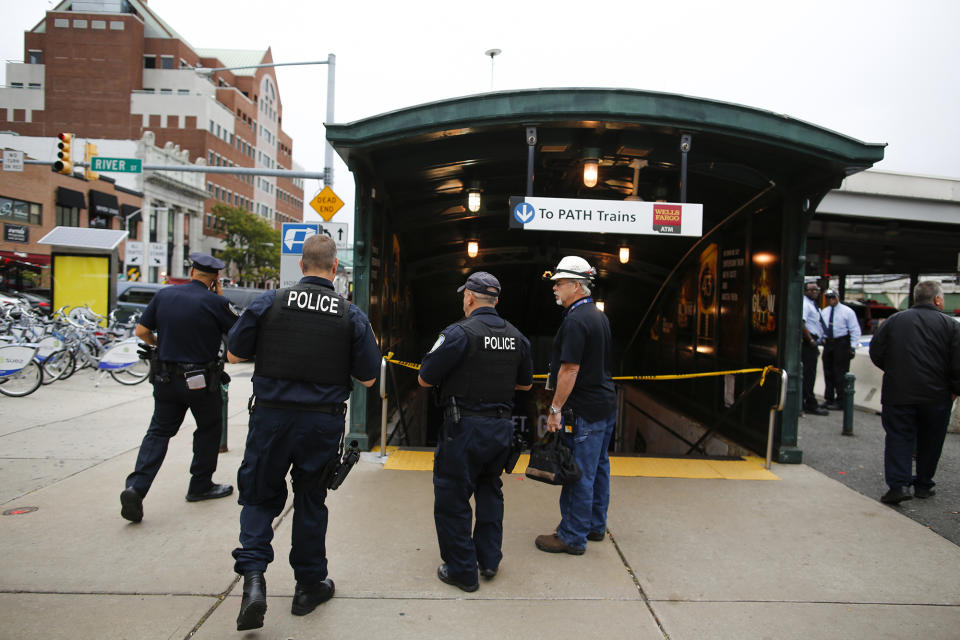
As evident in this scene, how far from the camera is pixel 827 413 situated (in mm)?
9734

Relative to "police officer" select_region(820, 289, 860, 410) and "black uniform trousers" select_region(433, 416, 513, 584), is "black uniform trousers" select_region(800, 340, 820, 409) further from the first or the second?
"black uniform trousers" select_region(433, 416, 513, 584)

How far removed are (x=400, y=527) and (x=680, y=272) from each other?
7.16 meters

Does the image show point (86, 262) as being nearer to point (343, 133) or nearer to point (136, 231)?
point (343, 133)

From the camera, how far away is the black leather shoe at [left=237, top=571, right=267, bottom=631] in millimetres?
2990

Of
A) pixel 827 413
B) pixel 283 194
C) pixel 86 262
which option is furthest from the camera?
pixel 283 194

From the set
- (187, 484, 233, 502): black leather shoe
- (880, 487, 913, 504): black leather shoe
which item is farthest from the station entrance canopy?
(187, 484, 233, 502): black leather shoe

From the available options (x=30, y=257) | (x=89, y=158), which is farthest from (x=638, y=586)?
(x=30, y=257)

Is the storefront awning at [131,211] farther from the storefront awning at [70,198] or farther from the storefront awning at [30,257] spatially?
the storefront awning at [30,257]

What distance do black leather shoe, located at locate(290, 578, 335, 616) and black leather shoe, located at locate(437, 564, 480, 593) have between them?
26.1 inches

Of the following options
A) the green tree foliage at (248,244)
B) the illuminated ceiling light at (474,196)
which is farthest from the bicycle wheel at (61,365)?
the green tree foliage at (248,244)

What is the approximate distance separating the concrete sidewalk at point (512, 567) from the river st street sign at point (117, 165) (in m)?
12.9

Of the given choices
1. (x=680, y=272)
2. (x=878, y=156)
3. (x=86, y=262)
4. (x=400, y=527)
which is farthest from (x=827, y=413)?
(x=86, y=262)

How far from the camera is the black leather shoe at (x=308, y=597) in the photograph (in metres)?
3.32

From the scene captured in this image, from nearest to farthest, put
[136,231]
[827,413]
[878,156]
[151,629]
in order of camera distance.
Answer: [151,629] < [878,156] < [827,413] < [136,231]
